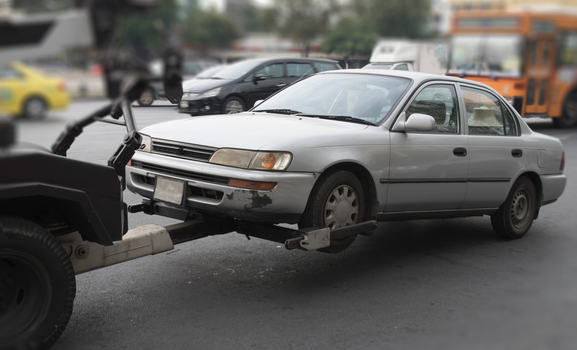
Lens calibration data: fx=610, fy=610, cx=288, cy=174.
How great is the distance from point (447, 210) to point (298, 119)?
5.30ft

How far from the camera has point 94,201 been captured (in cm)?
354

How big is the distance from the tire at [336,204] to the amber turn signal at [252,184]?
0.40 metres

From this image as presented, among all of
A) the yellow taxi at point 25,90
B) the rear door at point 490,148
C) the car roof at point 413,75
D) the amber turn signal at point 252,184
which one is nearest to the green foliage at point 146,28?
the yellow taxi at point 25,90

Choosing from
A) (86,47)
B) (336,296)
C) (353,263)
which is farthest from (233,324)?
(86,47)

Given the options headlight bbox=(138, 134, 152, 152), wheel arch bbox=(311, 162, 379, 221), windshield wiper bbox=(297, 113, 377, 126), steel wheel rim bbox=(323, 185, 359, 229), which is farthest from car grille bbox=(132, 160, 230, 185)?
windshield wiper bbox=(297, 113, 377, 126)

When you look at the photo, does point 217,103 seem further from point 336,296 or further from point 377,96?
point 336,296

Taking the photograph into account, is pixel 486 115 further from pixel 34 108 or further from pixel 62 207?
pixel 34 108

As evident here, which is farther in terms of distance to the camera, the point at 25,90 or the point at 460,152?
the point at 460,152

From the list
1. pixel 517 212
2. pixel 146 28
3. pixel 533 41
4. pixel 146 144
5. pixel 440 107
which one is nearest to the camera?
pixel 533 41

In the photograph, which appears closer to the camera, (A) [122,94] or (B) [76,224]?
(A) [122,94]

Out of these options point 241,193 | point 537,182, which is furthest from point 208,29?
point 537,182

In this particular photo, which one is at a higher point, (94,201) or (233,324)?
(94,201)

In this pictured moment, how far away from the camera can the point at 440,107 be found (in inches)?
217

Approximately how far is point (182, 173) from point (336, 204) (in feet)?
3.87
